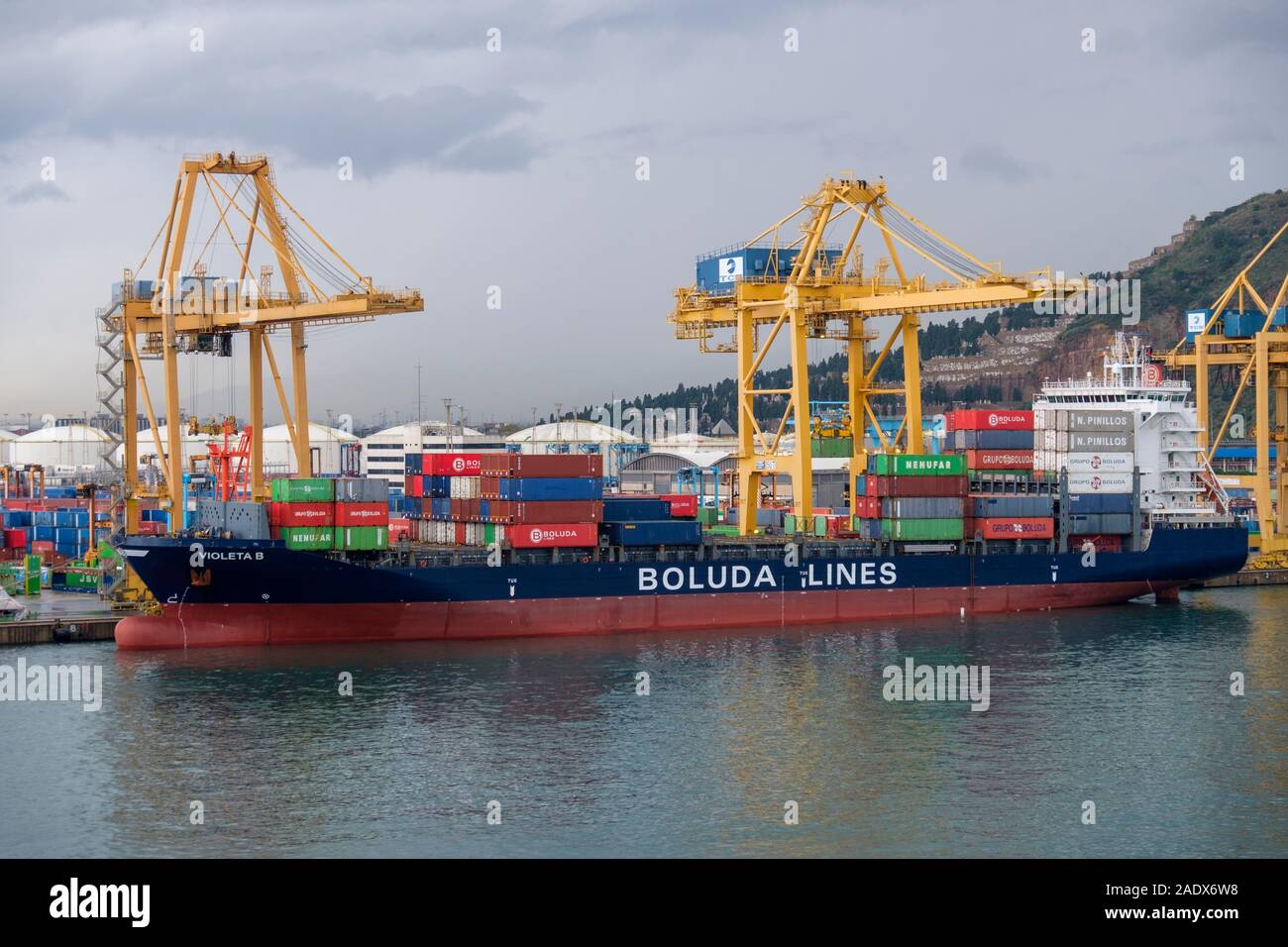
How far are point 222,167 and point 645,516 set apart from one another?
59.7 ft

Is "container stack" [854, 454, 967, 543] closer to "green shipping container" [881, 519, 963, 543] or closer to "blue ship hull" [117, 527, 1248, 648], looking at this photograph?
"green shipping container" [881, 519, 963, 543]

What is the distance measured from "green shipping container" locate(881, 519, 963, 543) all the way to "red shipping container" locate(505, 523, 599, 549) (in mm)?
10880

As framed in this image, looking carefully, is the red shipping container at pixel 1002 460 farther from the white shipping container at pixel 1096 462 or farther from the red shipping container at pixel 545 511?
the red shipping container at pixel 545 511

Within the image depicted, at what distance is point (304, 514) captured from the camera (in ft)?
146

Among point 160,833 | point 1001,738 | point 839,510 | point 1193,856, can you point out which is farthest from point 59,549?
point 1193,856

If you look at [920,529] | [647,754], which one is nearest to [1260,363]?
[920,529]

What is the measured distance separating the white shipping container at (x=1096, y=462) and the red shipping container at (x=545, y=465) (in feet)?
61.0

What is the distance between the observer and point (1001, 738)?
32.0 metres

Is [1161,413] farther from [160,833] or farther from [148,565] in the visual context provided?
[160,833]

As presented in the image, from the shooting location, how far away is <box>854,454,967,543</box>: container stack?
5088 cm

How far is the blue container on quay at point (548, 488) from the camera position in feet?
153

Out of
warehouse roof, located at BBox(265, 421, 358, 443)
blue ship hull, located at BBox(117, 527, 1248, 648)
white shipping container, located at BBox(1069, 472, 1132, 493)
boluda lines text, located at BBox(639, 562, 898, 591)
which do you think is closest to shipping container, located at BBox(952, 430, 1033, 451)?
white shipping container, located at BBox(1069, 472, 1132, 493)

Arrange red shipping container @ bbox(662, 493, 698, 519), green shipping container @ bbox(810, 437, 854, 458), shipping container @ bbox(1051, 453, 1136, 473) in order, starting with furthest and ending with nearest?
green shipping container @ bbox(810, 437, 854, 458) < shipping container @ bbox(1051, 453, 1136, 473) < red shipping container @ bbox(662, 493, 698, 519)
